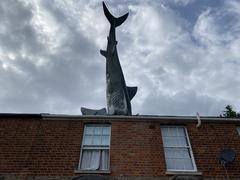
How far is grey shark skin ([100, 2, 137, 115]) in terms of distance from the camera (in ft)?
53.5

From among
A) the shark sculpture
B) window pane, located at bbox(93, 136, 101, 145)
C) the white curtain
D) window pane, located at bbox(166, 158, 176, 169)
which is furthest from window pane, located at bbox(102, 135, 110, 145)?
the shark sculpture

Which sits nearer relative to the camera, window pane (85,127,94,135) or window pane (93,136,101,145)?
window pane (93,136,101,145)

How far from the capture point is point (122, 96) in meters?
16.9

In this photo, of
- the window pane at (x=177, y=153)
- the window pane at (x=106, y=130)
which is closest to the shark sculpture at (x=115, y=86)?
the window pane at (x=106, y=130)

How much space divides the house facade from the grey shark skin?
6.43 meters

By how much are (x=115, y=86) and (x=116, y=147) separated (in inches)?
344

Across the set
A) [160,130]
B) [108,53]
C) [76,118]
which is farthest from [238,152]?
[108,53]

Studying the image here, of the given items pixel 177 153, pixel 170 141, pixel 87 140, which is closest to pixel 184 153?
pixel 177 153

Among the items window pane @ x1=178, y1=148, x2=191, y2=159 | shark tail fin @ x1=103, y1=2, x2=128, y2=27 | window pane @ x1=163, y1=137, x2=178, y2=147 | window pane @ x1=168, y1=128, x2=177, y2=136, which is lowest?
window pane @ x1=178, y1=148, x2=191, y2=159

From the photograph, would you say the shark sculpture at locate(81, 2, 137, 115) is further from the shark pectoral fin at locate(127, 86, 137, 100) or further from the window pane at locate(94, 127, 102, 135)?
the window pane at locate(94, 127, 102, 135)

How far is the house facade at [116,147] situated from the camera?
26.3 feet

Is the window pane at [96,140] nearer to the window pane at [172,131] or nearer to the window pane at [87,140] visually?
the window pane at [87,140]

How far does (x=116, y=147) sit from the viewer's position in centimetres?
877

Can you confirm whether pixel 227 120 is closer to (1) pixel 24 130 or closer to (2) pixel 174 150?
(2) pixel 174 150
